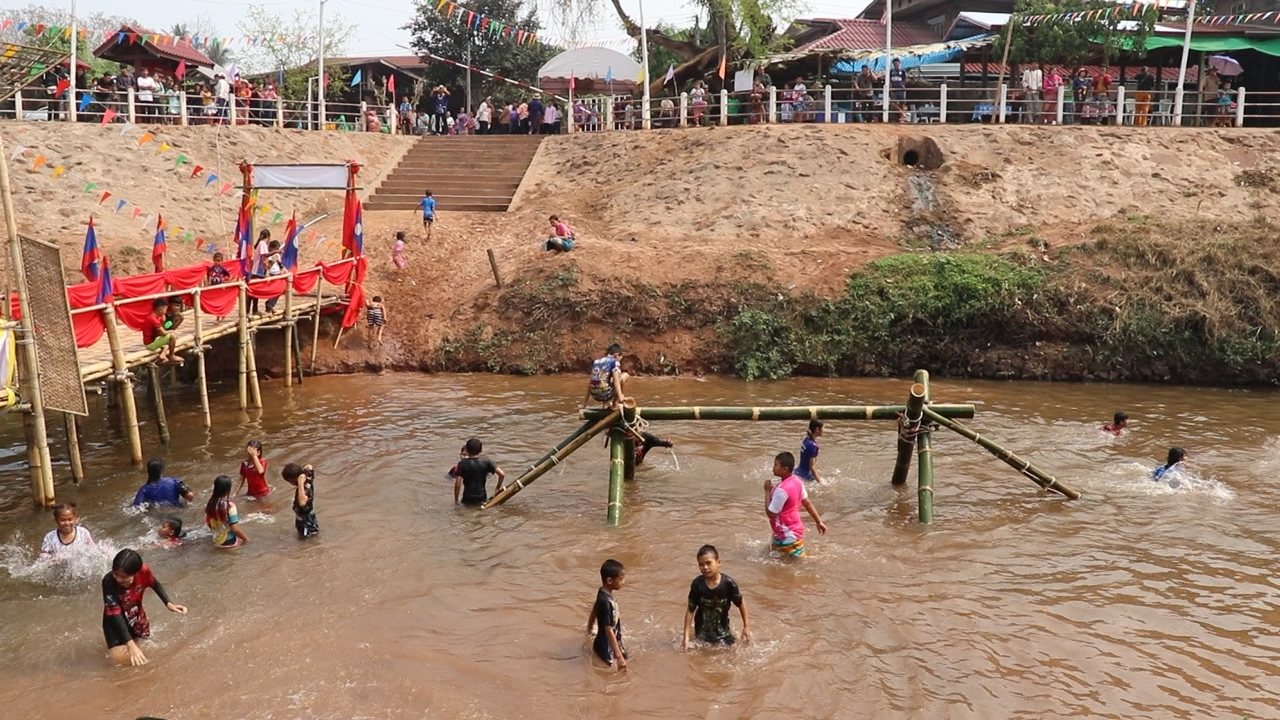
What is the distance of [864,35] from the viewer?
3388 centimetres

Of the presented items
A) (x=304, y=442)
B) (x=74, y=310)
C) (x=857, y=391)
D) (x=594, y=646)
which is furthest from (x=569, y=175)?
(x=594, y=646)

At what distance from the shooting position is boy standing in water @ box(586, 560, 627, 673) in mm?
7500

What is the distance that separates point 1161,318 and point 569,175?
49.3 ft

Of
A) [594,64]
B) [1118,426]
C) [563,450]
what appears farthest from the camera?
[594,64]

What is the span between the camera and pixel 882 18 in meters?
39.9

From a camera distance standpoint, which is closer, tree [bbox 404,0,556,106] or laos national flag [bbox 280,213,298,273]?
laos national flag [bbox 280,213,298,273]

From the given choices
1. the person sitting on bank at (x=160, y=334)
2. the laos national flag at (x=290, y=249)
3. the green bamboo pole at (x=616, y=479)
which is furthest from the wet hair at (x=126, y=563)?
the laos national flag at (x=290, y=249)

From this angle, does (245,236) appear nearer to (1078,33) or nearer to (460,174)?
(460,174)

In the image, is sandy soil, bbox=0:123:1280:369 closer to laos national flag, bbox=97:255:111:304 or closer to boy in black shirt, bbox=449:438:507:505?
laos national flag, bbox=97:255:111:304

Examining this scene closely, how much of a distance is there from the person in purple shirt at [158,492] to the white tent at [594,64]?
79.5 ft

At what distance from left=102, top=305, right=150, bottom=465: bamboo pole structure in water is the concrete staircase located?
1365 cm

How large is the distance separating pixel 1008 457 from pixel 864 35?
26.1 meters

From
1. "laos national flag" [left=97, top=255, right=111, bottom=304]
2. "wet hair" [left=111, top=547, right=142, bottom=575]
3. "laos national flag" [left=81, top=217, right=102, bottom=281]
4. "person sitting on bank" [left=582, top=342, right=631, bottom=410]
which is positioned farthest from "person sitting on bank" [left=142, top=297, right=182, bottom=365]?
"wet hair" [left=111, top=547, right=142, bottom=575]

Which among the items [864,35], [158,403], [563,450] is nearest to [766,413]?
[563,450]
